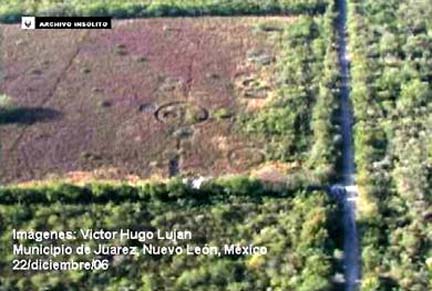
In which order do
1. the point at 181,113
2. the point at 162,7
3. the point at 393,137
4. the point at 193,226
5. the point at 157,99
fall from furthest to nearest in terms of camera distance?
the point at 162,7 → the point at 157,99 → the point at 181,113 → the point at 393,137 → the point at 193,226

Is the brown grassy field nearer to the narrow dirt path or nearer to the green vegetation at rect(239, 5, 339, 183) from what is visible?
the green vegetation at rect(239, 5, 339, 183)

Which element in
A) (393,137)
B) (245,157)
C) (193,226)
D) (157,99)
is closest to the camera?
(193,226)

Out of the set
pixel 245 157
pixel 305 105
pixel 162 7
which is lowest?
pixel 245 157

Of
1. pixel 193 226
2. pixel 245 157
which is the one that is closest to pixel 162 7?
pixel 245 157

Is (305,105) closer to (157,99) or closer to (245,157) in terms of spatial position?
(245,157)

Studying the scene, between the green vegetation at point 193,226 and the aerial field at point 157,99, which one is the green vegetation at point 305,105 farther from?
the green vegetation at point 193,226

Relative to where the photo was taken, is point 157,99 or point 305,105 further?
point 157,99

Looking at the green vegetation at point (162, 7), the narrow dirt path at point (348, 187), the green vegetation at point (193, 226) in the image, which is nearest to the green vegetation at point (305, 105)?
the narrow dirt path at point (348, 187)

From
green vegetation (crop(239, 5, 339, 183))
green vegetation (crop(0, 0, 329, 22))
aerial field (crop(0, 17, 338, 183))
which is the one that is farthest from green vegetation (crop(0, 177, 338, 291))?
green vegetation (crop(0, 0, 329, 22))
